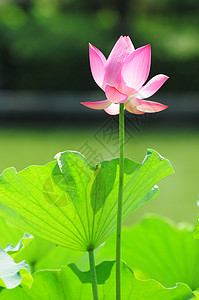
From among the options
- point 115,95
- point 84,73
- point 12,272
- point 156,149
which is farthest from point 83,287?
point 84,73

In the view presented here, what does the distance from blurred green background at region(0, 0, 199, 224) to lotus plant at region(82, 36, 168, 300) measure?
2.48m

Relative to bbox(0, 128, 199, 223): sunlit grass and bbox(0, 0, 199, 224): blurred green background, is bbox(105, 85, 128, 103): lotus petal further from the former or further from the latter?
bbox(0, 0, 199, 224): blurred green background

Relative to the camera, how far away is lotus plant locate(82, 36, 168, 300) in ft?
1.27

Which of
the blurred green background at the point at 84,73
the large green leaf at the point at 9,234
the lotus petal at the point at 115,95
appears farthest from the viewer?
the blurred green background at the point at 84,73

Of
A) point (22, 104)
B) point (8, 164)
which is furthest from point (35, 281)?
point (22, 104)

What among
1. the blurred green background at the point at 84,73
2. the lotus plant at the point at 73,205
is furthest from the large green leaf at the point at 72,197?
the blurred green background at the point at 84,73

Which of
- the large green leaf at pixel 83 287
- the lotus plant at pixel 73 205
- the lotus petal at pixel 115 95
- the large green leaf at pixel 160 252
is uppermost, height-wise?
the lotus petal at pixel 115 95

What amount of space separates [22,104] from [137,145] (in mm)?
1781

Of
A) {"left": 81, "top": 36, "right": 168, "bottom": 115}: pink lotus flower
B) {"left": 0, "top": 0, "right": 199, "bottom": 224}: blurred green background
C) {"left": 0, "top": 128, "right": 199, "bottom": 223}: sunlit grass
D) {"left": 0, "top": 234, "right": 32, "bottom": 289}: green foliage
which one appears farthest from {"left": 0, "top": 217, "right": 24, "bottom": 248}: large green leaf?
{"left": 0, "top": 0, "right": 199, "bottom": 224}: blurred green background

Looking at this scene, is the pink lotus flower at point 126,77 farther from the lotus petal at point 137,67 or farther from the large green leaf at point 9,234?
the large green leaf at point 9,234

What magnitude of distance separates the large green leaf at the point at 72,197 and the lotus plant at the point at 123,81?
56mm

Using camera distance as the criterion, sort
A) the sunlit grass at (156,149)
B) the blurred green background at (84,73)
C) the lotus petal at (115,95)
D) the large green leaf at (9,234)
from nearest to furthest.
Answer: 1. the lotus petal at (115,95)
2. the large green leaf at (9,234)
3. the sunlit grass at (156,149)
4. the blurred green background at (84,73)

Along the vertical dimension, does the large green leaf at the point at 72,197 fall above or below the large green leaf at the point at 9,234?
above

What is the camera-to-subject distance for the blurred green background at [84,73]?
14.0ft
